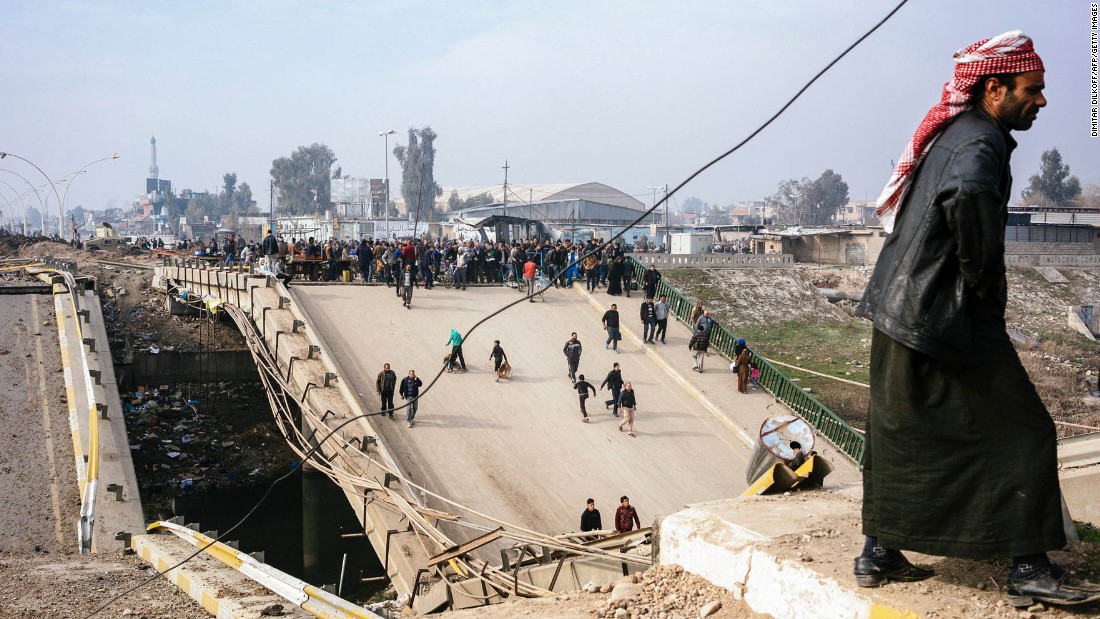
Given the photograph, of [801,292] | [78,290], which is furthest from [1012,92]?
[801,292]

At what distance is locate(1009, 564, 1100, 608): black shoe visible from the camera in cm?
331

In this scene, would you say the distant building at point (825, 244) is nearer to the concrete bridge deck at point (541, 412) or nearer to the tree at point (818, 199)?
the concrete bridge deck at point (541, 412)

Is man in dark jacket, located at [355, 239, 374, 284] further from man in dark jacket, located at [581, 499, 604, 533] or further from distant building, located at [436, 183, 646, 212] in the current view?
distant building, located at [436, 183, 646, 212]

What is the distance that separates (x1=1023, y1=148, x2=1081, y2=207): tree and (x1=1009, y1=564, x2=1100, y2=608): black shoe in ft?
275

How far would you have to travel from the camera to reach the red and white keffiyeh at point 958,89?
11.7 ft

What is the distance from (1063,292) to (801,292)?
1307 cm

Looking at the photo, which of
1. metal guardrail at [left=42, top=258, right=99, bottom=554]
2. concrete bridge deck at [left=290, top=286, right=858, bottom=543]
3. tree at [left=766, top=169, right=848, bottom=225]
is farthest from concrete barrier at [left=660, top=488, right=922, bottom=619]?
tree at [left=766, top=169, right=848, bottom=225]

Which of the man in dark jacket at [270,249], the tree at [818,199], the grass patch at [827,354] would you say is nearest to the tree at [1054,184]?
the tree at [818,199]

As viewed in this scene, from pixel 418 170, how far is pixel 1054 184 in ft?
216

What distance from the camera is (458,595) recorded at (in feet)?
25.5

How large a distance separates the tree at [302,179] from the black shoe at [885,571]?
12255 centimetres

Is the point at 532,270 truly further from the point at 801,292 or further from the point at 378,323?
the point at 801,292

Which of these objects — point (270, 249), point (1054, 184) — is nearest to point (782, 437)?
point (270, 249)

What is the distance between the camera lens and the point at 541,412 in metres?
18.8
